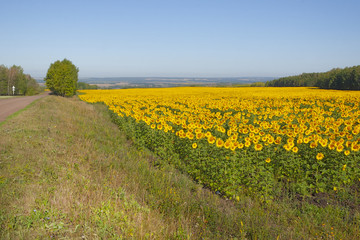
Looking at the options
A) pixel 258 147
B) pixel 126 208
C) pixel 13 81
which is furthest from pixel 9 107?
pixel 13 81

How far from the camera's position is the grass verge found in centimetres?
370

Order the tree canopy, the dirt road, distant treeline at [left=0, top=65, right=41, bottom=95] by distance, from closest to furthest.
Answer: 1. the dirt road
2. the tree canopy
3. distant treeline at [left=0, top=65, right=41, bottom=95]

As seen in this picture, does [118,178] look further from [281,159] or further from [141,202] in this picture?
[281,159]

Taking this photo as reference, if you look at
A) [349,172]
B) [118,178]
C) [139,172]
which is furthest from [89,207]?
[349,172]

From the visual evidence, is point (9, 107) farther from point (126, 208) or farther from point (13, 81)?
point (13, 81)

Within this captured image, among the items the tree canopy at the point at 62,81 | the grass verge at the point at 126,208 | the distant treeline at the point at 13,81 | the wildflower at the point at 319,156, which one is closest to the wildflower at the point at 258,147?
the wildflower at the point at 319,156

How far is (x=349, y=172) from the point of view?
5758 millimetres

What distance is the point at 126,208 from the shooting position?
14.1 ft

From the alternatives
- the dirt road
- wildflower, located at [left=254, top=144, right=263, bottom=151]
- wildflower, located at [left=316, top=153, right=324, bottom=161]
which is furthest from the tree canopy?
wildflower, located at [left=316, top=153, right=324, bottom=161]

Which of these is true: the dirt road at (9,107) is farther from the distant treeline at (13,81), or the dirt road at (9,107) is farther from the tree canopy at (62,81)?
the distant treeline at (13,81)

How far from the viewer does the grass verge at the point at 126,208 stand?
3.70 meters

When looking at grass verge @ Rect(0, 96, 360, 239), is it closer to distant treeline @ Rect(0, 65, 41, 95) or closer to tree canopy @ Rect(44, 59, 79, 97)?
tree canopy @ Rect(44, 59, 79, 97)

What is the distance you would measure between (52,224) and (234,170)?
413 cm

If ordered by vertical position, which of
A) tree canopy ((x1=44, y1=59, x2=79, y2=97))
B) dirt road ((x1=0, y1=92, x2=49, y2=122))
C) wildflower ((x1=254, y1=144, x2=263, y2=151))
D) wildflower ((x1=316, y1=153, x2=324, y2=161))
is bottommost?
wildflower ((x1=316, y1=153, x2=324, y2=161))
